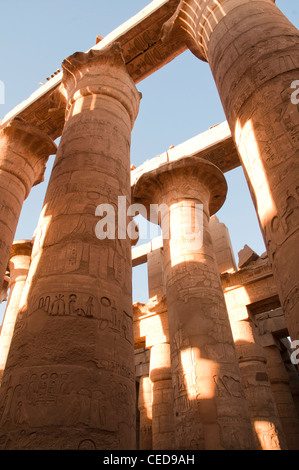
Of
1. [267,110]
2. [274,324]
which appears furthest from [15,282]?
[267,110]

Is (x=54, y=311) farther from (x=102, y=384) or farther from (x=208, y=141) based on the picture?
(x=208, y=141)

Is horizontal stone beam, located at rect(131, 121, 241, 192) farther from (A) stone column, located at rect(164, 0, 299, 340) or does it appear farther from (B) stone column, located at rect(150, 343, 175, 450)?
(A) stone column, located at rect(164, 0, 299, 340)

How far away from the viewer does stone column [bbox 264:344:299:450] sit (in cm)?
952

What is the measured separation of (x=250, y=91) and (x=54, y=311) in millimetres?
3154

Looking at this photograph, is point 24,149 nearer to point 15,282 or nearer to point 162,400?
point 15,282

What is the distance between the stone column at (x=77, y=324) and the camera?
2736mm

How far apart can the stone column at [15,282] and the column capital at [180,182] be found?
5.67m

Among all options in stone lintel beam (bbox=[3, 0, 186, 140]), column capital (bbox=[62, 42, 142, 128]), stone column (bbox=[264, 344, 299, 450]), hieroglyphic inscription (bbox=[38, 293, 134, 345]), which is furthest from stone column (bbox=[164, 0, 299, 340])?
stone column (bbox=[264, 344, 299, 450])

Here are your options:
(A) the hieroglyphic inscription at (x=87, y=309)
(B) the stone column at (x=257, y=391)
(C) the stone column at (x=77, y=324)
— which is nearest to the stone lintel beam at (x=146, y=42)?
(C) the stone column at (x=77, y=324)

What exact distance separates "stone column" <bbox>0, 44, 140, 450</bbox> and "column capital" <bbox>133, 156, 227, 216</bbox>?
3104 mm

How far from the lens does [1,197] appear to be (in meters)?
7.78

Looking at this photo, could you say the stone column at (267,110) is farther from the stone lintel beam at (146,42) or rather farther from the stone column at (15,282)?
the stone column at (15,282)

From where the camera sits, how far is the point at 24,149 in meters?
8.97

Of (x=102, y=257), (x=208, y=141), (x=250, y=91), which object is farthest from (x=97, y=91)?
(x=208, y=141)
